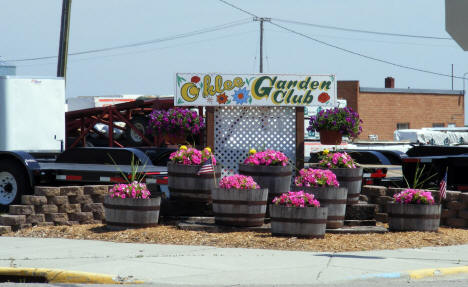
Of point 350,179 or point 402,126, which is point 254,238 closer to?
point 350,179

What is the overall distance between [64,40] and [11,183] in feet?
43.6

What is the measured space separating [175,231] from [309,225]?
241 cm

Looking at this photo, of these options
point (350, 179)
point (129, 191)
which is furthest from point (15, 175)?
point (350, 179)

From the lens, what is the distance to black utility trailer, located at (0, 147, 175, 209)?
680 inches

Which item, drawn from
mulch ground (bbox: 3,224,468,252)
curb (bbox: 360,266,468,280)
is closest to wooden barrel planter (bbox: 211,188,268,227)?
mulch ground (bbox: 3,224,468,252)

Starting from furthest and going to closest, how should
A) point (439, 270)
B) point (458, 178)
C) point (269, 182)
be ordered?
point (458, 178)
point (269, 182)
point (439, 270)

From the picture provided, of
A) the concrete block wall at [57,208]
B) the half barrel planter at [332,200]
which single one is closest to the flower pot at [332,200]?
the half barrel planter at [332,200]

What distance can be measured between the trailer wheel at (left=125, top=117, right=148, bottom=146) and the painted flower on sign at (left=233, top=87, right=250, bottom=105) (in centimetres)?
1481

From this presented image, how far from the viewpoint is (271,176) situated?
15352 millimetres

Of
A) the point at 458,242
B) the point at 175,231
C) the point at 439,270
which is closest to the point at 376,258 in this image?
the point at 439,270

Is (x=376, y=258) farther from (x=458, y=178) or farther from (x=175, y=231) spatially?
(x=458, y=178)

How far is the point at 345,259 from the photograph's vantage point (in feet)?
40.3

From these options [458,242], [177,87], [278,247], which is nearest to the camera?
[278,247]

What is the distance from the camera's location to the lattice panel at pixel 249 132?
16844 mm
